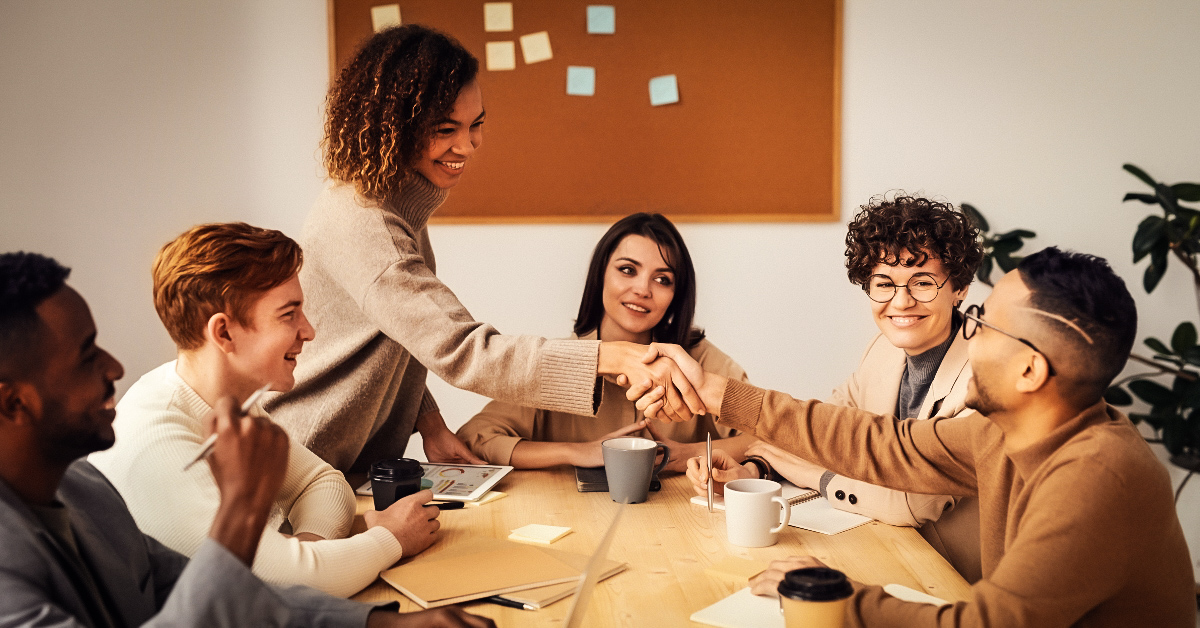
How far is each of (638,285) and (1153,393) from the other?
6.21ft

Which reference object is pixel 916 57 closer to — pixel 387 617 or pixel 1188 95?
pixel 1188 95

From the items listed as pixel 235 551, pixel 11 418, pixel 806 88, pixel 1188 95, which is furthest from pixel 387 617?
pixel 1188 95

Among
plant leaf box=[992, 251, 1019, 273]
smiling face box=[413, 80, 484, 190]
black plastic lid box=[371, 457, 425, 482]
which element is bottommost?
black plastic lid box=[371, 457, 425, 482]

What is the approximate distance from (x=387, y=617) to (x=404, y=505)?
33cm

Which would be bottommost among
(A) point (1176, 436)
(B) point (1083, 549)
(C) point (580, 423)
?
(A) point (1176, 436)

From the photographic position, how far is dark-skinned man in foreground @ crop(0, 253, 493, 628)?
819 mm

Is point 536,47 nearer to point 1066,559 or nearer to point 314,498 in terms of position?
point 314,498

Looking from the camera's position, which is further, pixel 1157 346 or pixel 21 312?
pixel 1157 346

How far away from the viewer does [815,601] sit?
973mm

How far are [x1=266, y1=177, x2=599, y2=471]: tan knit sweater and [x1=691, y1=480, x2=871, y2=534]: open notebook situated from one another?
1.25 feet

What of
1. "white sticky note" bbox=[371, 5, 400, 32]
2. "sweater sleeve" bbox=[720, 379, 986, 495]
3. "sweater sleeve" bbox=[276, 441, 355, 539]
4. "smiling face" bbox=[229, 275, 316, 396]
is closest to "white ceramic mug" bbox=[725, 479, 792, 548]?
"sweater sleeve" bbox=[720, 379, 986, 495]

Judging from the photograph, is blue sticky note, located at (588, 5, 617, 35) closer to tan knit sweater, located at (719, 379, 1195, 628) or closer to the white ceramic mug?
the white ceramic mug

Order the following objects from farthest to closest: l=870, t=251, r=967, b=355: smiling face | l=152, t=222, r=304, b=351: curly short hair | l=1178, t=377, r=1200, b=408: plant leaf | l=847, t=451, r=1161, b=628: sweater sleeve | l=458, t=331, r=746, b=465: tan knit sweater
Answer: l=1178, t=377, r=1200, b=408: plant leaf < l=458, t=331, r=746, b=465: tan knit sweater < l=870, t=251, r=967, b=355: smiling face < l=152, t=222, r=304, b=351: curly short hair < l=847, t=451, r=1161, b=628: sweater sleeve

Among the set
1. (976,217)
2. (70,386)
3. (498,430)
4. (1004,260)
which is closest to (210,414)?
(70,386)
